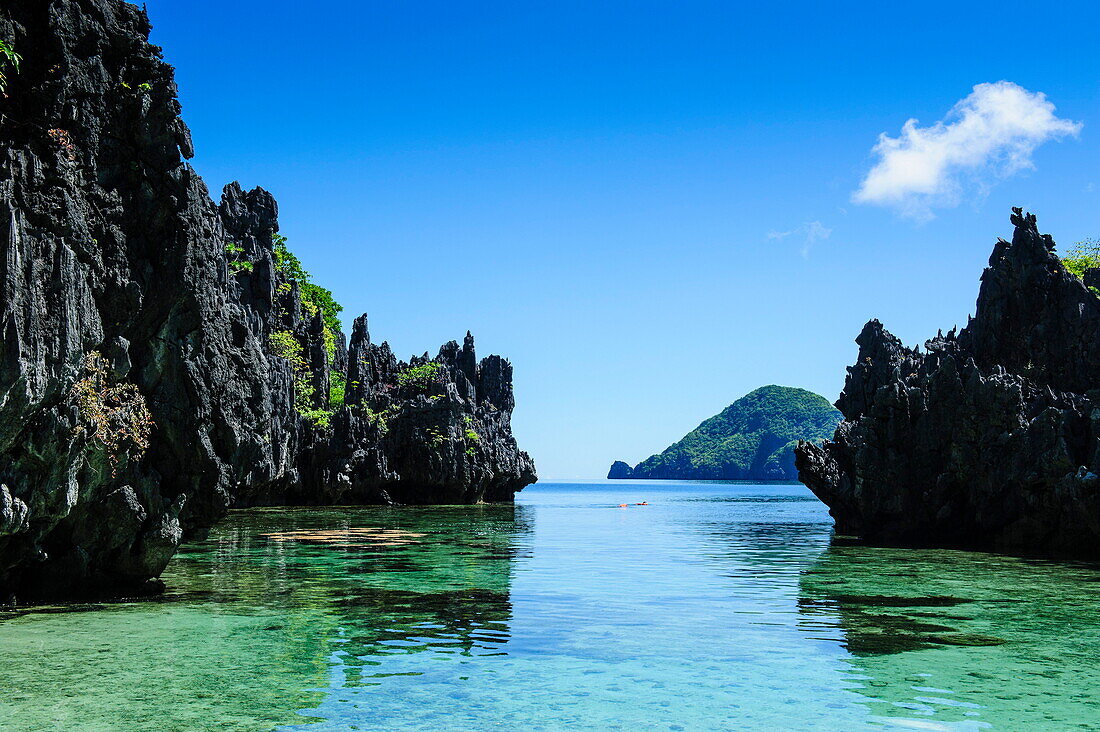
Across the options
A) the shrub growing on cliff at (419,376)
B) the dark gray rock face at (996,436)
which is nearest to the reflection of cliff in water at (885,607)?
the dark gray rock face at (996,436)

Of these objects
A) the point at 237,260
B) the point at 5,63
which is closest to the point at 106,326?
the point at 5,63

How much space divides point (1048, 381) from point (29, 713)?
4883cm

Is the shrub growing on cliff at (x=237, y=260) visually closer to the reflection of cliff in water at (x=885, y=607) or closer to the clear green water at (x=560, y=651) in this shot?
the clear green water at (x=560, y=651)

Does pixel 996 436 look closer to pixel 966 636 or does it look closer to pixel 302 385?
pixel 966 636

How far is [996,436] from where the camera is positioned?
135ft

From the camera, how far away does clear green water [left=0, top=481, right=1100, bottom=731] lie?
39.4ft

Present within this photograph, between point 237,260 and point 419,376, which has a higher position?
point 237,260

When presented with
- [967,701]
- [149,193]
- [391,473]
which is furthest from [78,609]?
[391,473]

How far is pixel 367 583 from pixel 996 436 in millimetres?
30547

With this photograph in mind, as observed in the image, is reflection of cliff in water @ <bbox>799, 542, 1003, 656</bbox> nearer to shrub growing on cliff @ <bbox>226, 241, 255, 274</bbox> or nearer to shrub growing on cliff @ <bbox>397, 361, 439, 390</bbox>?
shrub growing on cliff @ <bbox>226, 241, 255, 274</bbox>

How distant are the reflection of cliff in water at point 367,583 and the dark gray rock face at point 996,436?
19.3 metres

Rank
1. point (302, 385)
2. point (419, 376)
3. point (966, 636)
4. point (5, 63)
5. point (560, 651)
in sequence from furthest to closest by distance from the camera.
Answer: point (419, 376) → point (302, 385) → point (966, 636) → point (5, 63) → point (560, 651)

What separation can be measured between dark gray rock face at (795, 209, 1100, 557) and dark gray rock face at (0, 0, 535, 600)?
31743mm

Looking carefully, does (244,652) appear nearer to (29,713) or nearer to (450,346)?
(29,713)
